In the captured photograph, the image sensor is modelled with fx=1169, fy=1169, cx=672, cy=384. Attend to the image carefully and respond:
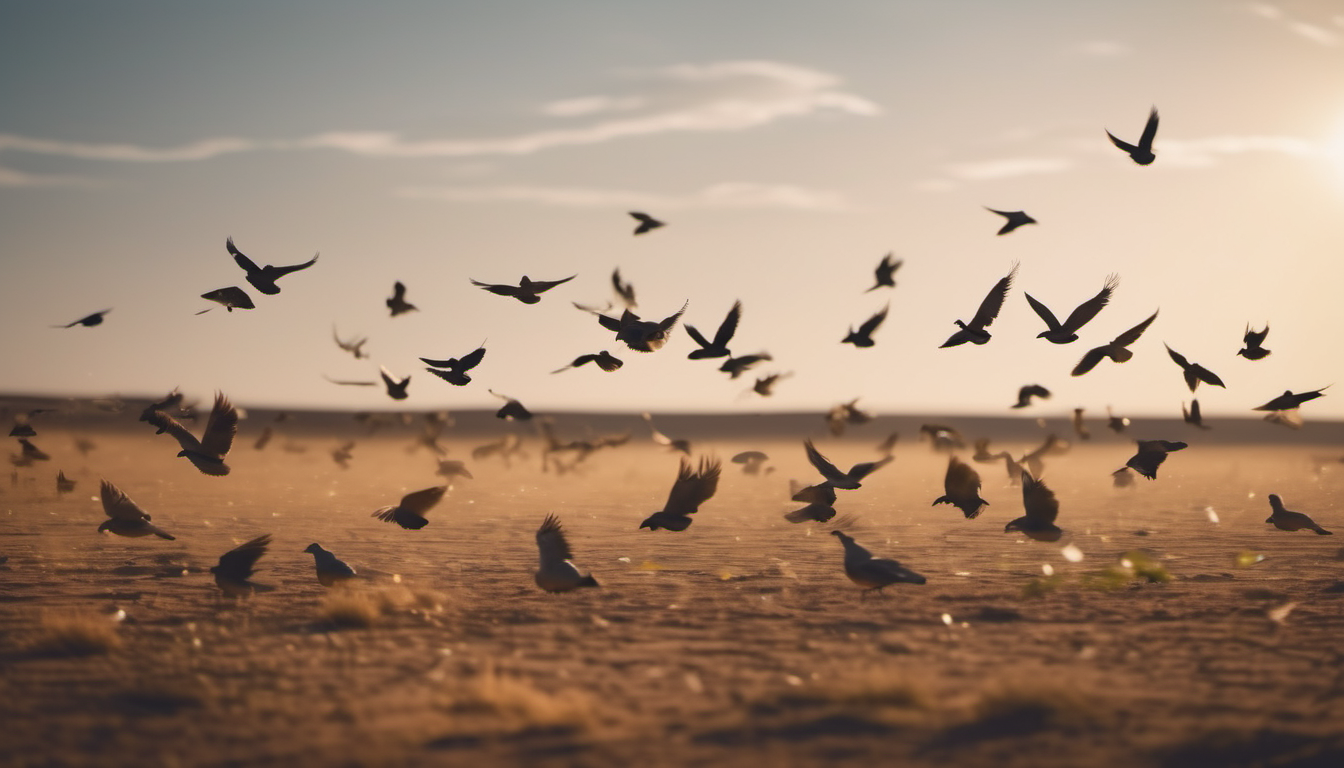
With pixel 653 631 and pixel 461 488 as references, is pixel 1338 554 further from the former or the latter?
pixel 461 488

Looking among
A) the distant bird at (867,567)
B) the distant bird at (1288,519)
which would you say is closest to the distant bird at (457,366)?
the distant bird at (867,567)

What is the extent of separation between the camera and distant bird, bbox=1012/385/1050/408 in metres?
13.7

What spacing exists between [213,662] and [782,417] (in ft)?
266

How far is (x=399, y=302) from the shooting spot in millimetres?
13695

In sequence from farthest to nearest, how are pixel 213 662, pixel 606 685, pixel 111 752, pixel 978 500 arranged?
pixel 978 500
pixel 213 662
pixel 606 685
pixel 111 752

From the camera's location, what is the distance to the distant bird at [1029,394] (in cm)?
1373

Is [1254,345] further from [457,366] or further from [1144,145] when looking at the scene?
[457,366]

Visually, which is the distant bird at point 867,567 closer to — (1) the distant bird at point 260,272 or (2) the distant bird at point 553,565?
(2) the distant bird at point 553,565

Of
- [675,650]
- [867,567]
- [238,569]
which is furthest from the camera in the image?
[238,569]

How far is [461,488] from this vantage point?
2764 cm

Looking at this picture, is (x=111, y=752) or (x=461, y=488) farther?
(x=461, y=488)

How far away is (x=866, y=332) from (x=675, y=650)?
508 cm

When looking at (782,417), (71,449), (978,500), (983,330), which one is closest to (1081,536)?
(978,500)

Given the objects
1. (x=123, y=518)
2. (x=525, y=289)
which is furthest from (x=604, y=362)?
(x=123, y=518)
